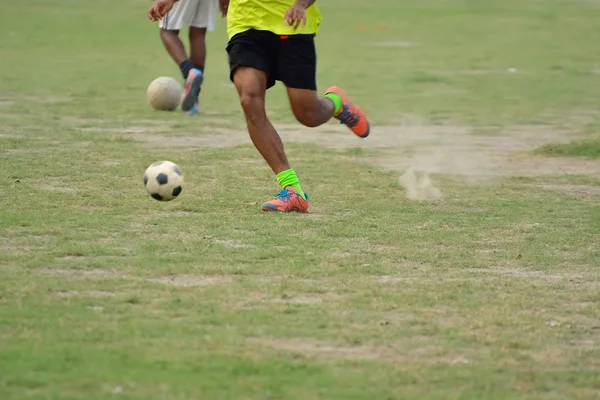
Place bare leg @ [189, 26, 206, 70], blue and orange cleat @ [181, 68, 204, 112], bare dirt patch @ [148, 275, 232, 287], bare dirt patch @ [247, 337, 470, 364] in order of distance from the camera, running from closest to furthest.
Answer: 1. bare dirt patch @ [247, 337, 470, 364]
2. bare dirt patch @ [148, 275, 232, 287]
3. blue and orange cleat @ [181, 68, 204, 112]
4. bare leg @ [189, 26, 206, 70]

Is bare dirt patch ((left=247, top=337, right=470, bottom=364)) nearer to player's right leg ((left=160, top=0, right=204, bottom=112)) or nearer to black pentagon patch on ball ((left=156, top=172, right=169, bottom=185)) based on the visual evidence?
black pentagon patch on ball ((left=156, top=172, right=169, bottom=185))

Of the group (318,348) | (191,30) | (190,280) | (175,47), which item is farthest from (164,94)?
(318,348)

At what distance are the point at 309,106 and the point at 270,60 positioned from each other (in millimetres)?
441

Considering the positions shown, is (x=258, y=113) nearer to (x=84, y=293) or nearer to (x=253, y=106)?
(x=253, y=106)

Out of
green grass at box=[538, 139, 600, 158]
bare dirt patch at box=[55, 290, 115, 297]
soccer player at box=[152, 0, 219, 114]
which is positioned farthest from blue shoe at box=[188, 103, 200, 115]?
bare dirt patch at box=[55, 290, 115, 297]

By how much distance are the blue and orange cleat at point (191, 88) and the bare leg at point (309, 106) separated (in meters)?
4.12

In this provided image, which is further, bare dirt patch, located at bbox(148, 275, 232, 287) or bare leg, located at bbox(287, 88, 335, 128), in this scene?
bare leg, located at bbox(287, 88, 335, 128)

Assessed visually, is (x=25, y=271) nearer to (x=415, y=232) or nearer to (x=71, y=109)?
(x=415, y=232)

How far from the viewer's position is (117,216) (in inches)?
299

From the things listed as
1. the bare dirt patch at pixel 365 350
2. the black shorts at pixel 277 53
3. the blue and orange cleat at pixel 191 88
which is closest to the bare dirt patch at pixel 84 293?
the bare dirt patch at pixel 365 350

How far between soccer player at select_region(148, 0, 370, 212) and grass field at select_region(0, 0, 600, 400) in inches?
12.1

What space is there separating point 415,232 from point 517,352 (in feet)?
8.15

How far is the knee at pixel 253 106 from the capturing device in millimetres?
7918

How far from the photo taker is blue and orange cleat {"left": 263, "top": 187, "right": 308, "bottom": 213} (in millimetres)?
7848
